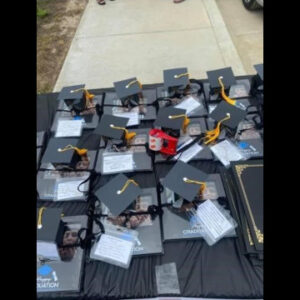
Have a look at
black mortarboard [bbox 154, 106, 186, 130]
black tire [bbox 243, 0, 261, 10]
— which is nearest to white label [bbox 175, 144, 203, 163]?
black mortarboard [bbox 154, 106, 186, 130]

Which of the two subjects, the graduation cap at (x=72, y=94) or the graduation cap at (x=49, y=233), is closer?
the graduation cap at (x=49, y=233)

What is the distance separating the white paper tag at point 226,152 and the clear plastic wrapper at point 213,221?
1.35ft

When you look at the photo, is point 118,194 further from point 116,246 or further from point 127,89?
point 127,89

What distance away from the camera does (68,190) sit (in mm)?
1992

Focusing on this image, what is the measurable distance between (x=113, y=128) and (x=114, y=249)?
2.87 ft

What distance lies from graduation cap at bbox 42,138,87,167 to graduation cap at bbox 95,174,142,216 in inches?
17.1

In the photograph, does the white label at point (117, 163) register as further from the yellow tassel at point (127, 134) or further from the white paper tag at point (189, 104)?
the white paper tag at point (189, 104)

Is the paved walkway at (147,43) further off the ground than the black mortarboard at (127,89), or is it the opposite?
the black mortarboard at (127,89)

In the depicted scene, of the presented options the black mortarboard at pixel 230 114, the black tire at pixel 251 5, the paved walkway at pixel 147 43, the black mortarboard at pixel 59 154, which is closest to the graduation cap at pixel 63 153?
the black mortarboard at pixel 59 154

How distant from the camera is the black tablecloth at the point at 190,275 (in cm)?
152

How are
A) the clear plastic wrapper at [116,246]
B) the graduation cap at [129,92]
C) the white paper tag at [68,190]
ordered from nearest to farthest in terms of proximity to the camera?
the clear plastic wrapper at [116,246] → the white paper tag at [68,190] → the graduation cap at [129,92]

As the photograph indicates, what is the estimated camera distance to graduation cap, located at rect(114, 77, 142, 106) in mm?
2510

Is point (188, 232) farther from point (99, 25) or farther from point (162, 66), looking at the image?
point (99, 25)

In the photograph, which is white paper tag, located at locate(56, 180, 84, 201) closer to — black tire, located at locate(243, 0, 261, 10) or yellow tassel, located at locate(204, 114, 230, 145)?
yellow tassel, located at locate(204, 114, 230, 145)
